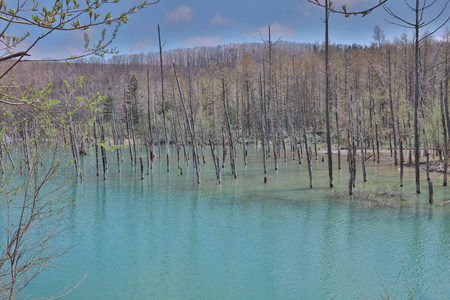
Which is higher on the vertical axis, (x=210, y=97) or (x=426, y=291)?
(x=210, y=97)

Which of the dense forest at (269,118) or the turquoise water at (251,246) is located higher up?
the dense forest at (269,118)

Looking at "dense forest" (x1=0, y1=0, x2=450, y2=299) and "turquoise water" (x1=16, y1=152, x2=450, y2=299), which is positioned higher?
"dense forest" (x1=0, y1=0, x2=450, y2=299)

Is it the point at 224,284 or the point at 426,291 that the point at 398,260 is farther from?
the point at 224,284

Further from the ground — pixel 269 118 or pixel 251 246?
pixel 269 118

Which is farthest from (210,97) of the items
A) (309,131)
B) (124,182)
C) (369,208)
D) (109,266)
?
(109,266)

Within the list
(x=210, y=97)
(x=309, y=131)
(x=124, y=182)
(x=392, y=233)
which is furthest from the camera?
(x=210, y=97)

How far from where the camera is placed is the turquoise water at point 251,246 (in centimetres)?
702

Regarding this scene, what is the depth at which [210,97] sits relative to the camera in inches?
1745

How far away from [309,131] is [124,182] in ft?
89.8

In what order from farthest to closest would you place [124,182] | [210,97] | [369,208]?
[210,97] → [124,182] → [369,208]

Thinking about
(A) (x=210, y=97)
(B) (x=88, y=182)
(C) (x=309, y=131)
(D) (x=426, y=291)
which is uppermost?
(A) (x=210, y=97)

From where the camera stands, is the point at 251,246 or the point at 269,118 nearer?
the point at 251,246

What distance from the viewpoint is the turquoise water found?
7023 mm

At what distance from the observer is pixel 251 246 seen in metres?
9.15
